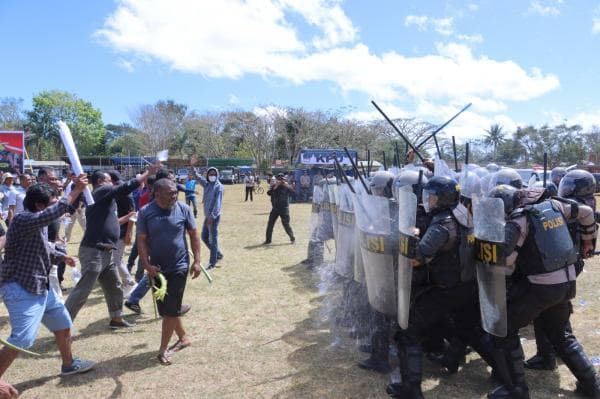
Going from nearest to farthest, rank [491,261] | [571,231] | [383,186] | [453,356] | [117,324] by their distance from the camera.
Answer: [491,261]
[571,231]
[453,356]
[383,186]
[117,324]

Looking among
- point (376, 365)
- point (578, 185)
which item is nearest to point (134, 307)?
point (376, 365)

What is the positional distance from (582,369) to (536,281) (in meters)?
0.82

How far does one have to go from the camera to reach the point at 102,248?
512cm

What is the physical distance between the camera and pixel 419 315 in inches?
146

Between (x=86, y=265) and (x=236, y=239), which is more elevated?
(x=86, y=265)

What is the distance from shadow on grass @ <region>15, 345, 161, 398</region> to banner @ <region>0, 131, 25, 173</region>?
624 inches

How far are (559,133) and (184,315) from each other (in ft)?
229

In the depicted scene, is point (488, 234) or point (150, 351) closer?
point (488, 234)

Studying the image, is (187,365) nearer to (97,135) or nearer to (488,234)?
(488,234)

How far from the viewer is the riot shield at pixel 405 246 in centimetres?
341

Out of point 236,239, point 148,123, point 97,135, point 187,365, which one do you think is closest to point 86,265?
point 187,365

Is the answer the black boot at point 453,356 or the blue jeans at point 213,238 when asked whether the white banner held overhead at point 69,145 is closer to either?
the black boot at point 453,356

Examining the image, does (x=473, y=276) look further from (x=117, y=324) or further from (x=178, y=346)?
(x=117, y=324)

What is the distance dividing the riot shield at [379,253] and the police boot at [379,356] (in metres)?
0.58
